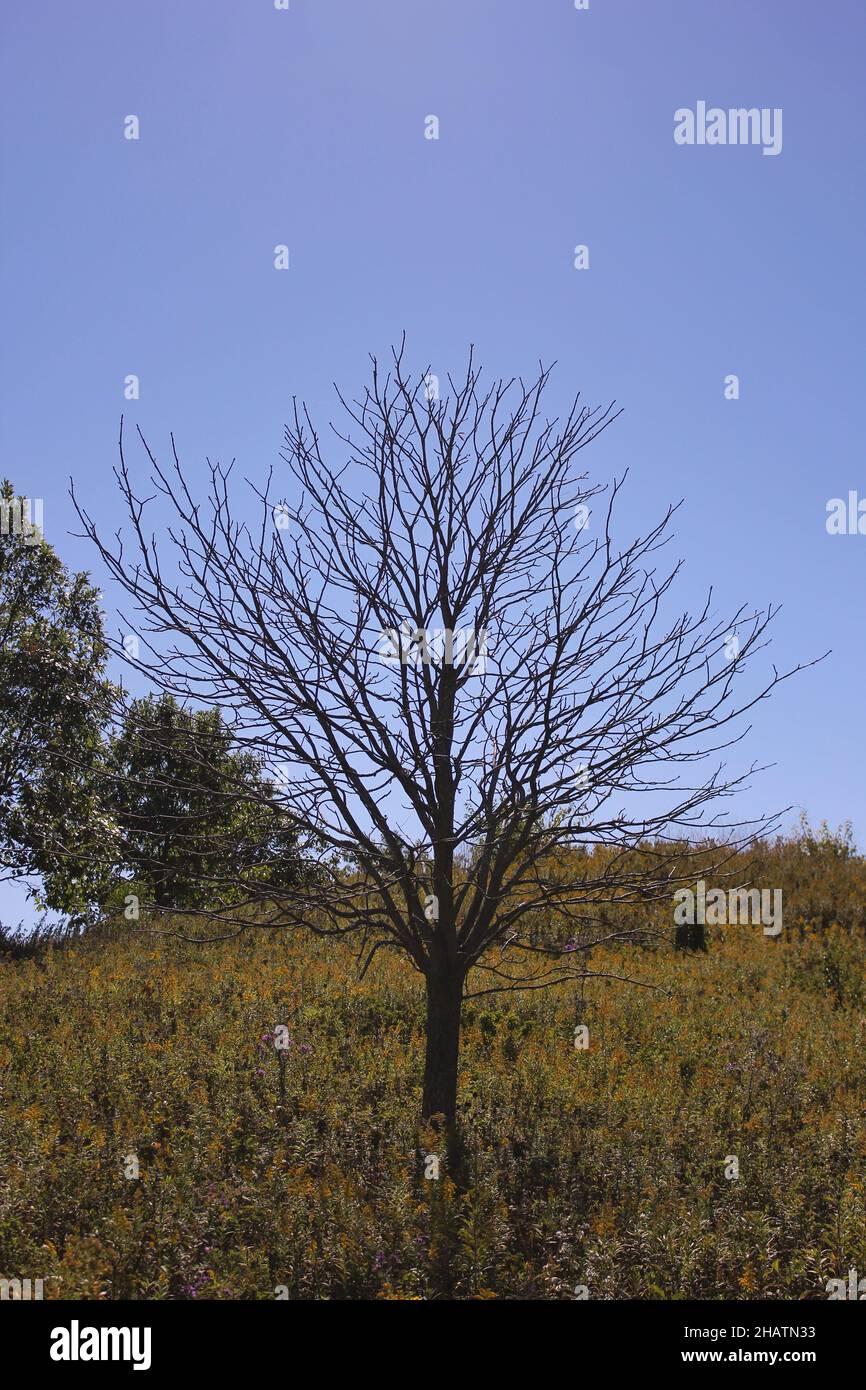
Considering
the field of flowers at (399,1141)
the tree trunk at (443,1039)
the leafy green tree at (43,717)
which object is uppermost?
the leafy green tree at (43,717)

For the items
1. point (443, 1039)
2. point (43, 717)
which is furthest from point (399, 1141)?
point (43, 717)

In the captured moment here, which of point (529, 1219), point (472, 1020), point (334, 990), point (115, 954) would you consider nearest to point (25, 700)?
point (115, 954)

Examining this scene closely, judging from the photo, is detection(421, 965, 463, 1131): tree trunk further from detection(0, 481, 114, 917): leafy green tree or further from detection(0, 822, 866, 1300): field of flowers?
detection(0, 481, 114, 917): leafy green tree

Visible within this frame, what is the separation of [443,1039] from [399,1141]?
2.88 ft

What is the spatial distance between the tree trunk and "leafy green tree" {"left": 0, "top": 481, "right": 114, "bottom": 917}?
34.0ft

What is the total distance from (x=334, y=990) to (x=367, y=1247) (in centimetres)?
623

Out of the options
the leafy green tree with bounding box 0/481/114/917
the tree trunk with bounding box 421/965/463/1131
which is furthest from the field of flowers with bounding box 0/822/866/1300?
the leafy green tree with bounding box 0/481/114/917

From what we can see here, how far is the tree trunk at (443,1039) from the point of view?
8.74m

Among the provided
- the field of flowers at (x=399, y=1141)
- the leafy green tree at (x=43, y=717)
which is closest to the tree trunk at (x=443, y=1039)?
the field of flowers at (x=399, y=1141)

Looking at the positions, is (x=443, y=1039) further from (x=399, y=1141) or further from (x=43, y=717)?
(x=43, y=717)

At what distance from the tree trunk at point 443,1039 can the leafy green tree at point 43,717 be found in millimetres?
10371

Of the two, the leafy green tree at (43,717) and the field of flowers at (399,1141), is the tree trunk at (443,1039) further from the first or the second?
the leafy green tree at (43,717)
